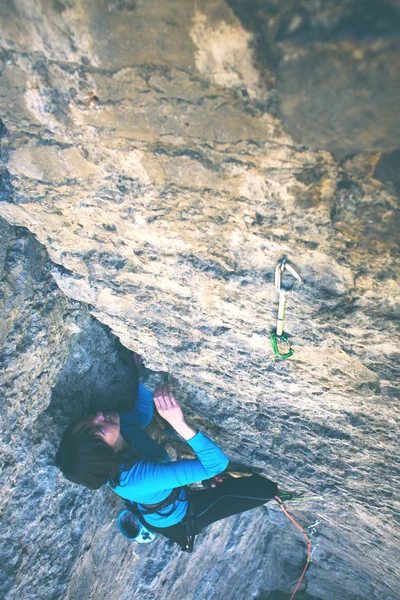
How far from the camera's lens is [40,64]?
869 millimetres

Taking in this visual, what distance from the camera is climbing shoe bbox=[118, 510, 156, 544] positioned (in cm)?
210

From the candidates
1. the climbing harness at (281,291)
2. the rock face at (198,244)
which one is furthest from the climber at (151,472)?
the climbing harness at (281,291)

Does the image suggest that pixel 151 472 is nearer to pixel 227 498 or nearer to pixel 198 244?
pixel 227 498

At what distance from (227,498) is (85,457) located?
106cm

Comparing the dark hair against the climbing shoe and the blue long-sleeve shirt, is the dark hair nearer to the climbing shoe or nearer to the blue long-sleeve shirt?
the blue long-sleeve shirt

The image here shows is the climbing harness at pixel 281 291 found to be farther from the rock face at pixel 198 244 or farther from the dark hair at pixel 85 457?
the dark hair at pixel 85 457

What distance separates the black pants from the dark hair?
2.58ft

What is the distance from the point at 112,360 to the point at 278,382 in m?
0.94

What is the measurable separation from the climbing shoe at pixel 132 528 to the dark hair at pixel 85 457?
0.63m

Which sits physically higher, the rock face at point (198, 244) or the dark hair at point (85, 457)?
the rock face at point (198, 244)

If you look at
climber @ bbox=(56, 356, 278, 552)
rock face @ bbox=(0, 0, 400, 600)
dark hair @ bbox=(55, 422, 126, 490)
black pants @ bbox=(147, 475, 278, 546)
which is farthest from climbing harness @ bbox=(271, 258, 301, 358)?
black pants @ bbox=(147, 475, 278, 546)

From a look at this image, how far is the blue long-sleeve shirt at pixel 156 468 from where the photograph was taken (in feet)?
5.65

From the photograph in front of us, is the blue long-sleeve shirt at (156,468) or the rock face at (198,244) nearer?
the rock face at (198,244)

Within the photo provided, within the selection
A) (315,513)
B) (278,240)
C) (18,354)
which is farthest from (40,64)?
(315,513)
